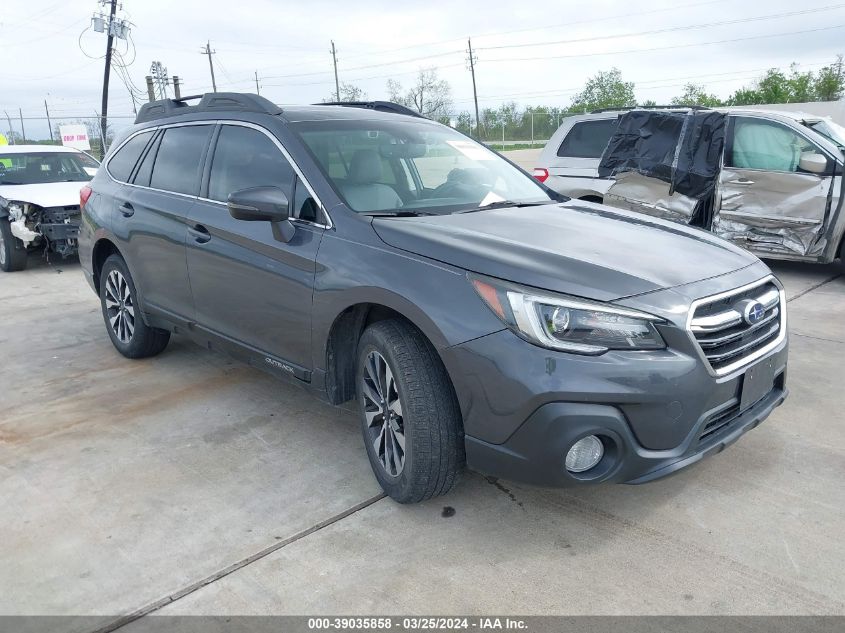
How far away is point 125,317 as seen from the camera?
16.7ft

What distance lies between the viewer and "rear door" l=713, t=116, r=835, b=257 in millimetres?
6902

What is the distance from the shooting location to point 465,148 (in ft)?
13.6

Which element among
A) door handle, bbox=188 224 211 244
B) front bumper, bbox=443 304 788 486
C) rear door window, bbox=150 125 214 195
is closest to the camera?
front bumper, bbox=443 304 788 486

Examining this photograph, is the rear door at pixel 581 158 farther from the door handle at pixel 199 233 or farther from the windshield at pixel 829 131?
the door handle at pixel 199 233

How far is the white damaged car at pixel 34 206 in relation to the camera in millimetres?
8523

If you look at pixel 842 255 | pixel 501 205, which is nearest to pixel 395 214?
pixel 501 205

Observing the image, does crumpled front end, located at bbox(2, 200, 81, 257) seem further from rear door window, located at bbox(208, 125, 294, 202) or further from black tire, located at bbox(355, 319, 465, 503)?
black tire, located at bbox(355, 319, 465, 503)

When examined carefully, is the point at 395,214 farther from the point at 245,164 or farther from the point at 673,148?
the point at 673,148

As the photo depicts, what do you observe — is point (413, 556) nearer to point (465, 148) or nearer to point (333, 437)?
point (333, 437)

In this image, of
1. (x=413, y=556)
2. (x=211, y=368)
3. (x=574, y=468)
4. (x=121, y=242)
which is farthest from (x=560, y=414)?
(x=121, y=242)

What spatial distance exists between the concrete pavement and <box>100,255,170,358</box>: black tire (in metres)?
0.75

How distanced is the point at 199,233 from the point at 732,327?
2.80m

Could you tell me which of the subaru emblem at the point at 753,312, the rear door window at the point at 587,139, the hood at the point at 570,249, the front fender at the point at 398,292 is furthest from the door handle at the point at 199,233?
the rear door window at the point at 587,139

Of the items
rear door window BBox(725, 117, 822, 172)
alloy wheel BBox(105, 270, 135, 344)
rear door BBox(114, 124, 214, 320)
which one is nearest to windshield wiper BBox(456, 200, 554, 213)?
rear door BBox(114, 124, 214, 320)
